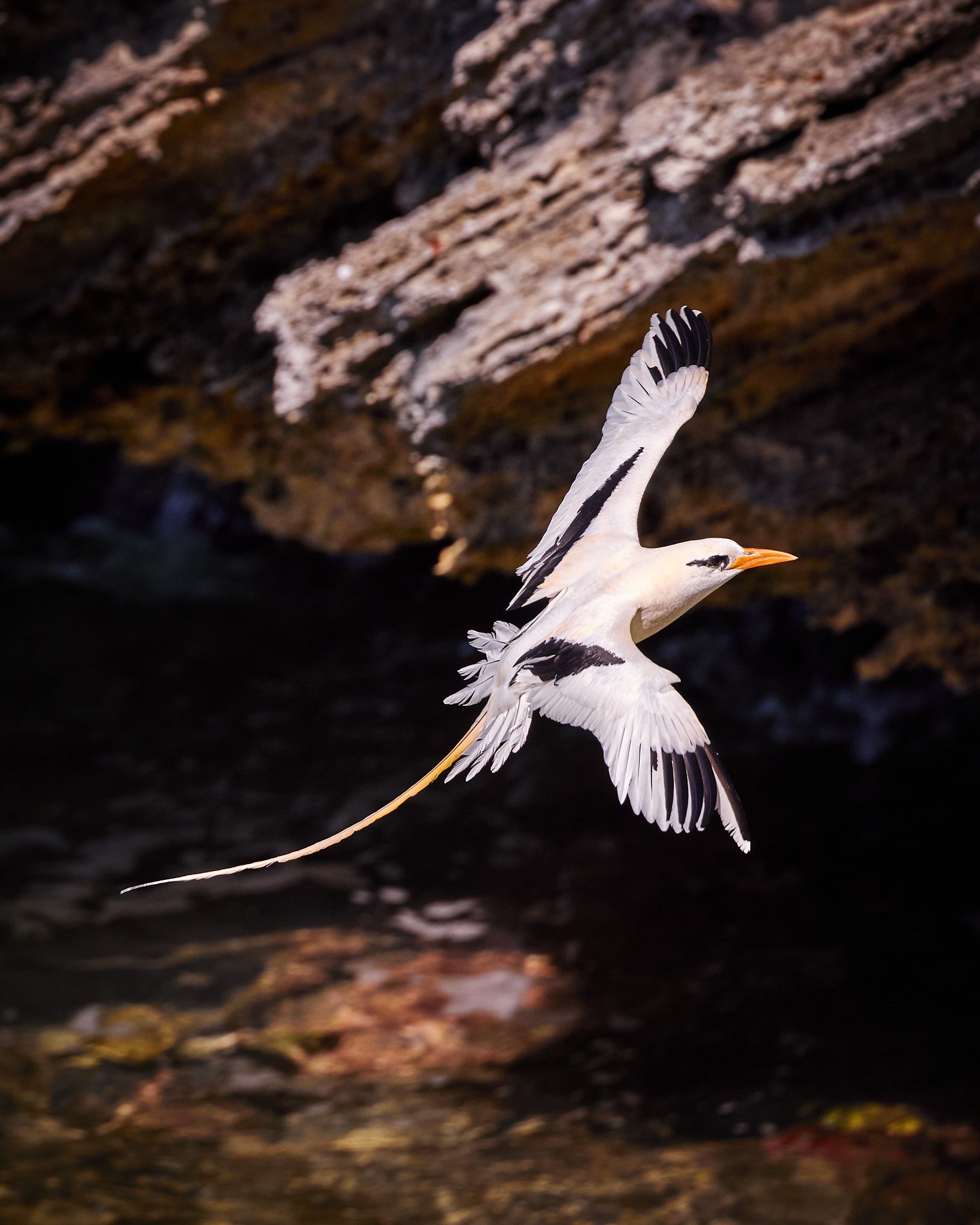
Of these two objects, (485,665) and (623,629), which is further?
(485,665)

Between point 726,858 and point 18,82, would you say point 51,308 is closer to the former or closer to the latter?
point 18,82

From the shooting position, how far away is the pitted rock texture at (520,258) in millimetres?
4152

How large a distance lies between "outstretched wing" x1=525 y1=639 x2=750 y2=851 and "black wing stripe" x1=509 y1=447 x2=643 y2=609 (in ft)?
1.06

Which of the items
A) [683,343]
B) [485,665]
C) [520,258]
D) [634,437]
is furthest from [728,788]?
[520,258]

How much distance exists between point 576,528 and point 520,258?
7.75 ft

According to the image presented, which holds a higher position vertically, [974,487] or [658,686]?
[974,487]

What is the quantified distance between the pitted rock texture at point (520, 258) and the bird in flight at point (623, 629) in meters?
1.89

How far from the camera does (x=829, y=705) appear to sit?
6.88 metres

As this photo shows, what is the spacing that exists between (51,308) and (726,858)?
4.44 m

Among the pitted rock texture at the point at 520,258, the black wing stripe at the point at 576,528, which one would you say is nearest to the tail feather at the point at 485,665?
the black wing stripe at the point at 576,528

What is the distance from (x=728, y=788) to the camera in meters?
1.95

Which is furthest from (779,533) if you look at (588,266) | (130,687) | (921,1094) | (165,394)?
(130,687)

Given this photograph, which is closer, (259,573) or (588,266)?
(588,266)

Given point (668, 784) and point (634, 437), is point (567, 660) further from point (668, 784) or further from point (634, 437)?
point (634, 437)
